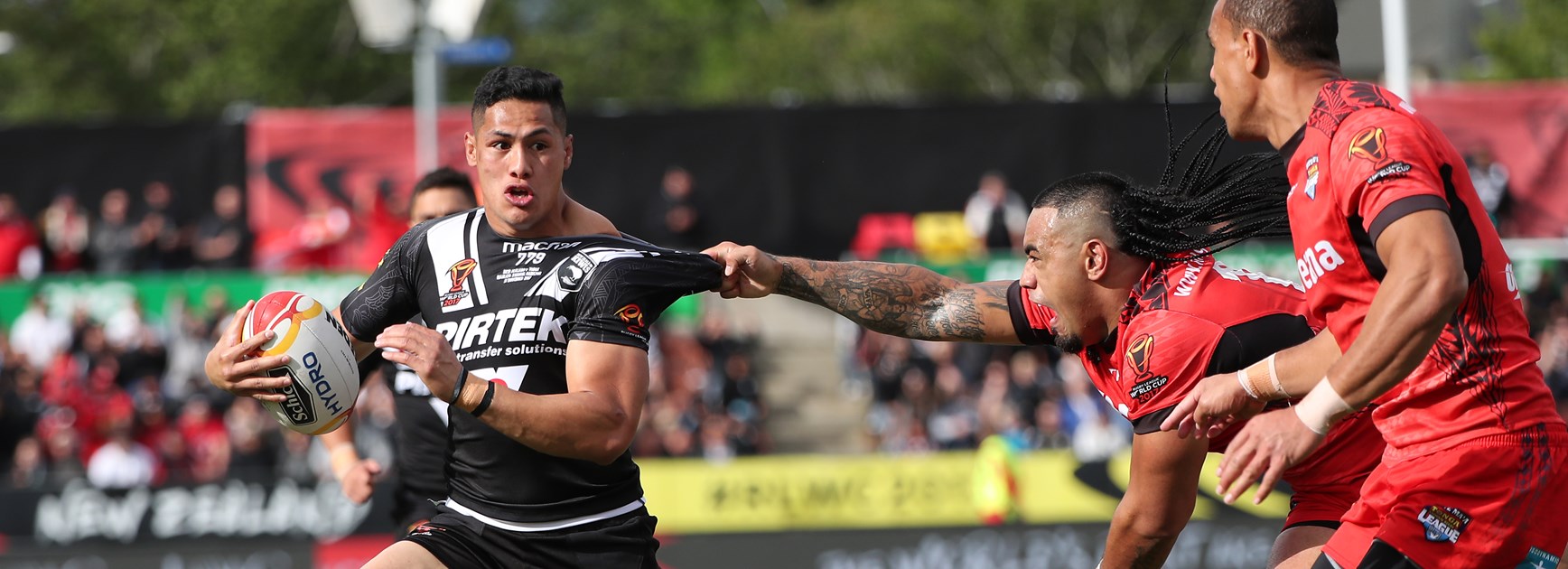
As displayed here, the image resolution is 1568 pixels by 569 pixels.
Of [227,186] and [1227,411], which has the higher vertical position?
[227,186]

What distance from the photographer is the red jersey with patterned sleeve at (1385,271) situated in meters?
3.66

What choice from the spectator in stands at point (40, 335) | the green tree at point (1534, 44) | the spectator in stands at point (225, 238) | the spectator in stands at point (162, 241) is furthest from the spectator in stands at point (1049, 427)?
the green tree at point (1534, 44)

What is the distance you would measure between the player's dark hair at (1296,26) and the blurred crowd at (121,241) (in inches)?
552

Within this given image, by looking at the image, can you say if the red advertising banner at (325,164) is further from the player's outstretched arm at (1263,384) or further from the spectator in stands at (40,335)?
the player's outstretched arm at (1263,384)

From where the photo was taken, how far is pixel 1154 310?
450 cm

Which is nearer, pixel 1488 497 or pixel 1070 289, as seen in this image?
pixel 1488 497

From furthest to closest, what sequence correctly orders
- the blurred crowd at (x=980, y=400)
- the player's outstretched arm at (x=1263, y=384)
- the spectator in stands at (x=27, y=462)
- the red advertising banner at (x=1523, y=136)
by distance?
the red advertising banner at (x=1523, y=136) < the blurred crowd at (x=980, y=400) < the spectator in stands at (x=27, y=462) < the player's outstretched arm at (x=1263, y=384)

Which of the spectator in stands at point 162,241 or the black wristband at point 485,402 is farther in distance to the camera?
the spectator in stands at point 162,241

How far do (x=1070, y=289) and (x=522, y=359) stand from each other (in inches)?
65.5

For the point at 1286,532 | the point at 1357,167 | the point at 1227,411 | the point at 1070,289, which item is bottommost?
the point at 1286,532

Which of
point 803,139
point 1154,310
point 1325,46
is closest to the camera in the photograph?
point 1325,46

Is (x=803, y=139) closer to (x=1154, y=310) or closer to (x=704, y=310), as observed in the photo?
(x=704, y=310)

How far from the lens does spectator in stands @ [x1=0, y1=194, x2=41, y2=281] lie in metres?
16.1

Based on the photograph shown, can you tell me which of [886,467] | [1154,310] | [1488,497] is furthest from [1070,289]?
[886,467]
